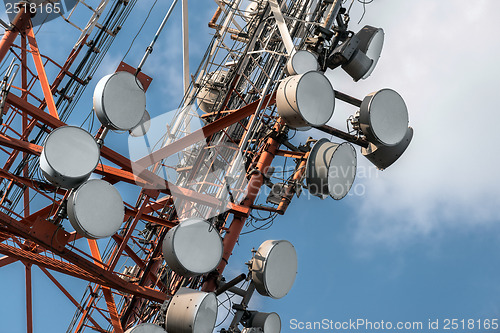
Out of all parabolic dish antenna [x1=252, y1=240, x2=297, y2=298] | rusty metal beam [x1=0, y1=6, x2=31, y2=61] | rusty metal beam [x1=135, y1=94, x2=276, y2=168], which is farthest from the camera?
rusty metal beam [x1=135, y1=94, x2=276, y2=168]

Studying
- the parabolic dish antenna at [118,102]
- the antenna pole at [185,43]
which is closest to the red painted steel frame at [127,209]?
the parabolic dish antenna at [118,102]

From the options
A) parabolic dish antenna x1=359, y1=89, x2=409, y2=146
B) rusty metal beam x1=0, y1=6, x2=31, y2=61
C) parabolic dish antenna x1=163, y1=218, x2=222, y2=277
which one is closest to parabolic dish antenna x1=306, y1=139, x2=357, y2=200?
parabolic dish antenna x1=359, y1=89, x2=409, y2=146

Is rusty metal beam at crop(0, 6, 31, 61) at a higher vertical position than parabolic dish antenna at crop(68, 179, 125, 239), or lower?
higher

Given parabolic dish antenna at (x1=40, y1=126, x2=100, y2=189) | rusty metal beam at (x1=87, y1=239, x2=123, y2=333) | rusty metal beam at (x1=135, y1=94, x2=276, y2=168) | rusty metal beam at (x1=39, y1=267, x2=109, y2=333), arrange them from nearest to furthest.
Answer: parabolic dish antenna at (x1=40, y1=126, x2=100, y2=189), rusty metal beam at (x1=135, y1=94, x2=276, y2=168), rusty metal beam at (x1=87, y1=239, x2=123, y2=333), rusty metal beam at (x1=39, y1=267, x2=109, y2=333)

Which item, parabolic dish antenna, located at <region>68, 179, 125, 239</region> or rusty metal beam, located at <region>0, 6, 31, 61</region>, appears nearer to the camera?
parabolic dish antenna, located at <region>68, 179, 125, 239</region>

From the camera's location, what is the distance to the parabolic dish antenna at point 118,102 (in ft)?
53.2

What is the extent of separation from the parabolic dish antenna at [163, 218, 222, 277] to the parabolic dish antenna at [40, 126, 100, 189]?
2.49 m

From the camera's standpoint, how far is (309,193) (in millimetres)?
17156

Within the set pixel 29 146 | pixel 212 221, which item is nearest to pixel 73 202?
Answer: pixel 29 146

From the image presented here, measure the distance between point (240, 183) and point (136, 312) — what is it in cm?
544

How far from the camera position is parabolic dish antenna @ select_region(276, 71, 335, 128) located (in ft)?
53.6

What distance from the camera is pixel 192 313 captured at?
52.5ft

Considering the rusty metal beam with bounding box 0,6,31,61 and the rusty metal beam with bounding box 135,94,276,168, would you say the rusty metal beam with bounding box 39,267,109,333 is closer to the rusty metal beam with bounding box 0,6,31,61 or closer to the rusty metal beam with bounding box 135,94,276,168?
the rusty metal beam with bounding box 135,94,276,168

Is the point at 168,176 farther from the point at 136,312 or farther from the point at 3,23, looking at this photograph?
the point at 3,23
